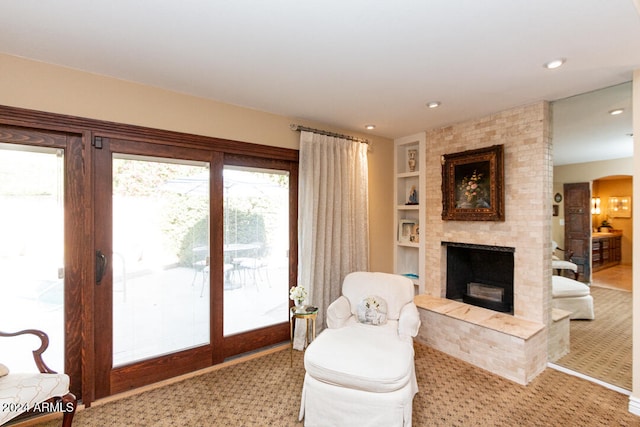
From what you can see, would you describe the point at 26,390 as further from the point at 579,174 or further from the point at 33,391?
the point at 579,174

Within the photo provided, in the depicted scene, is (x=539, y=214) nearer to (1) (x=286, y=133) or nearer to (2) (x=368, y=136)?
(2) (x=368, y=136)

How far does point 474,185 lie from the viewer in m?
3.18

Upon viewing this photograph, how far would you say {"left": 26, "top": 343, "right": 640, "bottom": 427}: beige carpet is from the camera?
6.64 feet

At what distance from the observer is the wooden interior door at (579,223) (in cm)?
365

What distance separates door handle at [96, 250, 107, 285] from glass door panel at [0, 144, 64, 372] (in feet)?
0.71

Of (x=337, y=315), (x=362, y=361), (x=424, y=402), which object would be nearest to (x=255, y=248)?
(x=337, y=315)

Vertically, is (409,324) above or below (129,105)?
below

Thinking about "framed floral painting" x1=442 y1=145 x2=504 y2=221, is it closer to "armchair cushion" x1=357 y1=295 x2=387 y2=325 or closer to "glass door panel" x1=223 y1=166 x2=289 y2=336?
"armchair cushion" x1=357 y1=295 x2=387 y2=325

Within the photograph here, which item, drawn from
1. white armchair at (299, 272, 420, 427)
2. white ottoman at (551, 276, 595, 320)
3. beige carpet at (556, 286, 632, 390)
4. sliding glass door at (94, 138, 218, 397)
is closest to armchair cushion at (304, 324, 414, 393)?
white armchair at (299, 272, 420, 427)

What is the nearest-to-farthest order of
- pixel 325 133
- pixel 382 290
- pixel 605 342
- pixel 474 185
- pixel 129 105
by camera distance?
pixel 129 105 < pixel 382 290 < pixel 605 342 < pixel 474 185 < pixel 325 133

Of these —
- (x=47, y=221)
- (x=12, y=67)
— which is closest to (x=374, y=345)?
(x=47, y=221)

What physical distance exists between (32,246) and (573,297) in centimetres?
522

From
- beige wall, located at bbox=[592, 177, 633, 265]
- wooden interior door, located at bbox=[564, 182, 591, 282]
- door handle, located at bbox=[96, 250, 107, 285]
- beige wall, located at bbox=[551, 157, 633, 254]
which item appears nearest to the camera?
door handle, located at bbox=[96, 250, 107, 285]

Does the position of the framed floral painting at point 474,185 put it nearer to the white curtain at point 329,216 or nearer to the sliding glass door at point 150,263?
the white curtain at point 329,216
